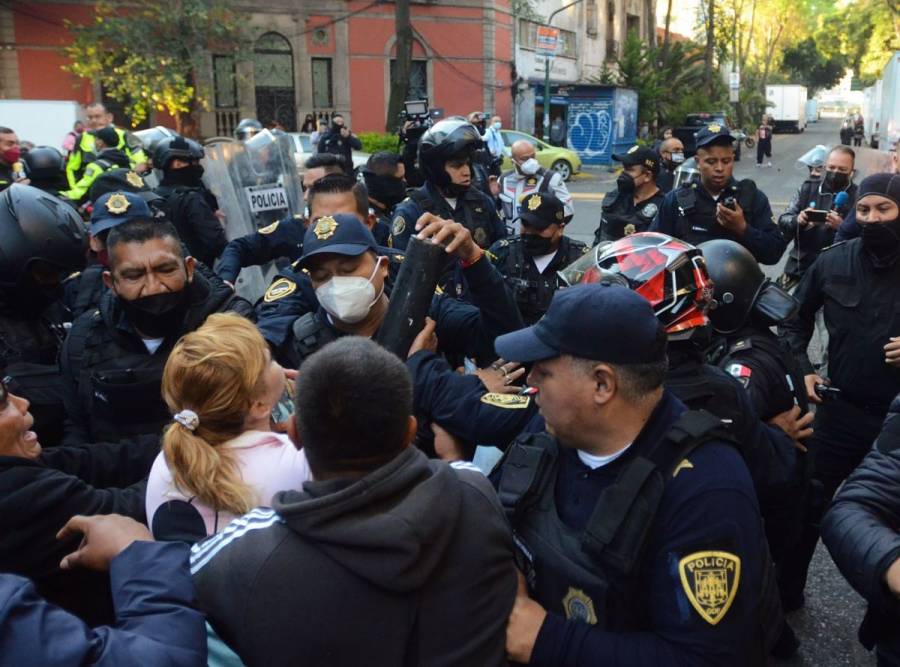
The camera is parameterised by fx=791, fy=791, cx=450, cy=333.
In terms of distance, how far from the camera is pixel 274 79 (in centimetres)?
3108

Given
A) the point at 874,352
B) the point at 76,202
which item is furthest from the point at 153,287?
the point at 76,202

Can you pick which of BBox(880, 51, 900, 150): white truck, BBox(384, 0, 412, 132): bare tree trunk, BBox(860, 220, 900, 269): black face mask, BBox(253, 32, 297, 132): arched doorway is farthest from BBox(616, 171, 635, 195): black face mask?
BBox(253, 32, 297, 132): arched doorway

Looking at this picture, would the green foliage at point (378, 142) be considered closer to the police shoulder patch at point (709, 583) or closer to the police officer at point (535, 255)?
the police officer at point (535, 255)

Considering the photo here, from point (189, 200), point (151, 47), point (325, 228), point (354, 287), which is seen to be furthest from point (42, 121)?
point (354, 287)

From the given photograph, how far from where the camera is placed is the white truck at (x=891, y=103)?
13.4 metres

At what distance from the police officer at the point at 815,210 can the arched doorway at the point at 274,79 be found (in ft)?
88.0

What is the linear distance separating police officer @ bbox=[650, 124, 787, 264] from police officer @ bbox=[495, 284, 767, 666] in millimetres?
3596

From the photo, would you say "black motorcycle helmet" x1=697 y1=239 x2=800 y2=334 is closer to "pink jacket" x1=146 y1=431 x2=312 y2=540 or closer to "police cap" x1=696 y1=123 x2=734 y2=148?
"pink jacket" x1=146 y1=431 x2=312 y2=540

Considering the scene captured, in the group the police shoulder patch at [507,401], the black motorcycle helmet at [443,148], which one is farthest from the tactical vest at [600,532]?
the black motorcycle helmet at [443,148]

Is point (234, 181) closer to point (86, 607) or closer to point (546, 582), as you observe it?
point (86, 607)

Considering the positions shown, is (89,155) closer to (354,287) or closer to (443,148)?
(443,148)

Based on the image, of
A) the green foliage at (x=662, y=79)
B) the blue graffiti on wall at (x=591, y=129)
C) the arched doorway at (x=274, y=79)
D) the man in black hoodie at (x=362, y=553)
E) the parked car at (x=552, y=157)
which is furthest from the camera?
the green foliage at (x=662, y=79)

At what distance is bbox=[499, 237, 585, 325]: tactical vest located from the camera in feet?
14.2

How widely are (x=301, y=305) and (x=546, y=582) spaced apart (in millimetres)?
2082
